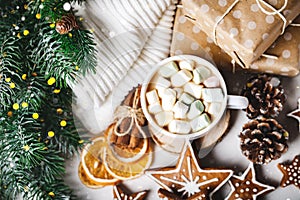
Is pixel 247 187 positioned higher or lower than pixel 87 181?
lower

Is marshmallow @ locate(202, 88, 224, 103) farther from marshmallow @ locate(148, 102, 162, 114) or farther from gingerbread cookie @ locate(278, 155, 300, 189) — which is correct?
gingerbread cookie @ locate(278, 155, 300, 189)

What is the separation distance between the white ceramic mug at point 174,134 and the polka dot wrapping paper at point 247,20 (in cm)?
7

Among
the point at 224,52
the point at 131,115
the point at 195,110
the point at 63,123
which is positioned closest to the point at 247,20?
the point at 224,52

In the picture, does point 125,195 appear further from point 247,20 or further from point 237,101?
point 247,20

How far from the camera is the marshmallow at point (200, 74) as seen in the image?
4.22 feet

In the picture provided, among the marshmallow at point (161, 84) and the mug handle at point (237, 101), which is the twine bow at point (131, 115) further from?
the mug handle at point (237, 101)

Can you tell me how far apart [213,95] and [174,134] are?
0.12 metres

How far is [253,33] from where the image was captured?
1.23m

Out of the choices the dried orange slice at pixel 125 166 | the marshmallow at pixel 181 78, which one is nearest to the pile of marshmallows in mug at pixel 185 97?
the marshmallow at pixel 181 78

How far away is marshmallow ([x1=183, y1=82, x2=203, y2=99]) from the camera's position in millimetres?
1288

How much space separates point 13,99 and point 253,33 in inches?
21.2

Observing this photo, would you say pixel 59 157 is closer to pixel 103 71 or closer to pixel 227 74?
pixel 103 71

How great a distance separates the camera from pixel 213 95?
1279 millimetres

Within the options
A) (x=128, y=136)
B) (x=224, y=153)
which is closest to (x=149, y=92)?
(x=128, y=136)
